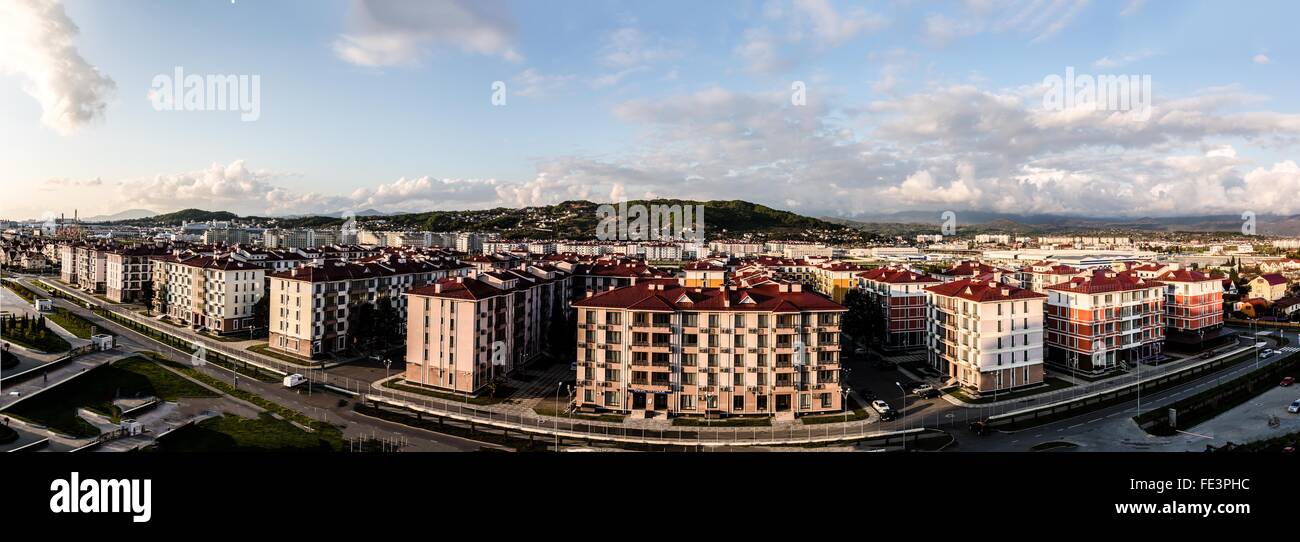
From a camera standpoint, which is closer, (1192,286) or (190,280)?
(1192,286)

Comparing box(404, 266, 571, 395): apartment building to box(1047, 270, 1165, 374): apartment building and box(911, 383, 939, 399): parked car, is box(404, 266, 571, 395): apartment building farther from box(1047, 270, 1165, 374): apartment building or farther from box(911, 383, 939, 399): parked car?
box(1047, 270, 1165, 374): apartment building

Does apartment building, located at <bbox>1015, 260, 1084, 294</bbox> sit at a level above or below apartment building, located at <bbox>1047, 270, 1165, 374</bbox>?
above

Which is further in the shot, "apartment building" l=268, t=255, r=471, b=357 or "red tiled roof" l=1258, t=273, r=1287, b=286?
"red tiled roof" l=1258, t=273, r=1287, b=286

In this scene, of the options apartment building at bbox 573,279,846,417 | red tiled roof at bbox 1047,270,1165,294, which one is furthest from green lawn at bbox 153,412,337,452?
red tiled roof at bbox 1047,270,1165,294

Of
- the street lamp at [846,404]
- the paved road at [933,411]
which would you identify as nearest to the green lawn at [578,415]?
the paved road at [933,411]
